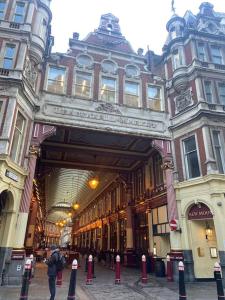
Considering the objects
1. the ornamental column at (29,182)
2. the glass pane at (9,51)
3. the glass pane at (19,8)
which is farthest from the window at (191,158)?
the glass pane at (19,8)

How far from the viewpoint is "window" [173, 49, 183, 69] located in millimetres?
19542

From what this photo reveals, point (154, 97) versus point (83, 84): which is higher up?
point (154, 97)

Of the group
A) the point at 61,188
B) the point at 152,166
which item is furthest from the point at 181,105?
the point at 61,188

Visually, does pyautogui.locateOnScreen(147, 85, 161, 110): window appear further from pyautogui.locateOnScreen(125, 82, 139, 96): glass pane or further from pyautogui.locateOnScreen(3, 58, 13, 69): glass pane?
pyautogui.locateOnScreen(3, 58, 13, 69): glass pane

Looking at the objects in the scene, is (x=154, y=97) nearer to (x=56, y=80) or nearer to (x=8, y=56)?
(x=56, y=80)

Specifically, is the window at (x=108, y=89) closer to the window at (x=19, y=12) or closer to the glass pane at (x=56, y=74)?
the glass pane at (x=56, y=74)

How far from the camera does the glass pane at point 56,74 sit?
17984mm

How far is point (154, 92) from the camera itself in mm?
20141

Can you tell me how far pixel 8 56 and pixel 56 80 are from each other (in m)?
3.56

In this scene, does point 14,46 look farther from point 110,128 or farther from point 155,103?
point 155,103

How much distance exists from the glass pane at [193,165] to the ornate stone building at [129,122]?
68mm

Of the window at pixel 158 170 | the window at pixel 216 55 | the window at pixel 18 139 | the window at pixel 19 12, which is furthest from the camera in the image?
the window at pixel 158 170

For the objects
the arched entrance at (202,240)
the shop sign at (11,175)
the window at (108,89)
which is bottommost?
the arched entrance at (202,240)

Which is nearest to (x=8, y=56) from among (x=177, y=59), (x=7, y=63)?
(x=7, y=63)
